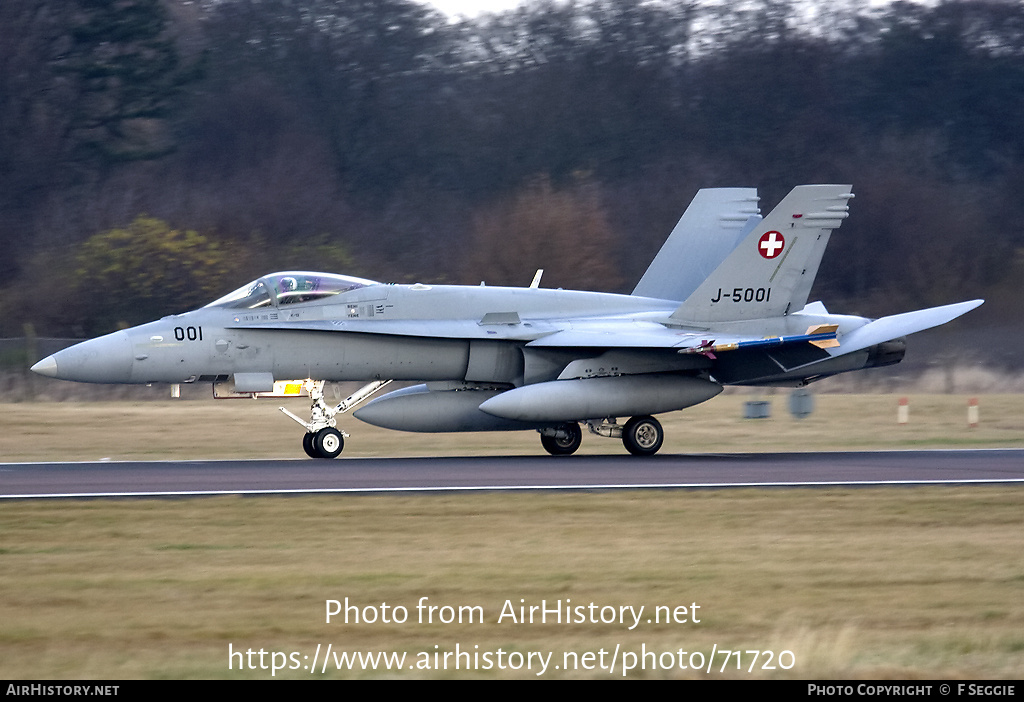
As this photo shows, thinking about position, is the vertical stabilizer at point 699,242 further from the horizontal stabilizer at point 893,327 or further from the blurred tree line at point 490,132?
the blurred tree line at point 490,132

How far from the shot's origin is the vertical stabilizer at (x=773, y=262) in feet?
56.4

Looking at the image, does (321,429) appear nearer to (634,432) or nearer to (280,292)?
(280,292)

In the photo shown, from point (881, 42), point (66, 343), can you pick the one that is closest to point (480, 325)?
point (66, 343)

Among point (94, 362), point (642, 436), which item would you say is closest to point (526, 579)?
point (94, 362)

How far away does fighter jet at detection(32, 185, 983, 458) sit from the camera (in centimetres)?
1609

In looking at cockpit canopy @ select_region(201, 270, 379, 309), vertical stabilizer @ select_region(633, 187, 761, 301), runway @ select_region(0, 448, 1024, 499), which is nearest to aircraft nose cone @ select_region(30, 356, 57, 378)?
runway @ select_region(0, 448, 1024, 499)

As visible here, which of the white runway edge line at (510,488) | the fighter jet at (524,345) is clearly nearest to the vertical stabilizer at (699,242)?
the fighter jet at (524,345)

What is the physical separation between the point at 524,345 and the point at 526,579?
28.7 ft

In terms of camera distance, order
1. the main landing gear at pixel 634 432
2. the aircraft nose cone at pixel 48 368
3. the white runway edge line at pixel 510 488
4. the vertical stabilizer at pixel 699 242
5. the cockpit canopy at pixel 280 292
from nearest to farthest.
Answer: the white runway edge line at pixel 510 488, the aircraft nose cone at pixel 48 368, the cockpit canopy at pixel 280 292, the main landing gear at pixel 634 432, the vertical stabilizer at pixel 699 242

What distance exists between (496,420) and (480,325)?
4.20 feet

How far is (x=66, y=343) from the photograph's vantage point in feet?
89.0

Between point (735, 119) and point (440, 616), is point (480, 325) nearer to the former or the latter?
point (440, 616)

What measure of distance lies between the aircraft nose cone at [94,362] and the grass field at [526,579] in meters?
3.81
